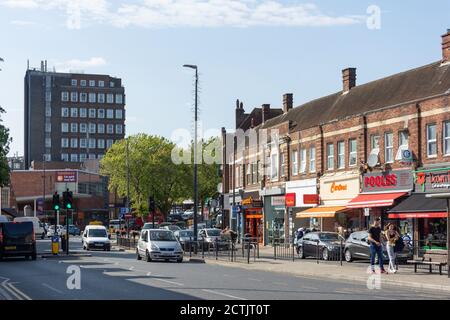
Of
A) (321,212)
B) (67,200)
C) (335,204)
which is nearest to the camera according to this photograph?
(67,200)

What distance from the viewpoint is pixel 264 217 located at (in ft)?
199

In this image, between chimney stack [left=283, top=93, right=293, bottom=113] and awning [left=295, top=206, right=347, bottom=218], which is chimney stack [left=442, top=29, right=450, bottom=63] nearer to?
awning [left=295, top=206, right=347, bottom=218]

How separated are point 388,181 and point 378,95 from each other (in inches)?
257

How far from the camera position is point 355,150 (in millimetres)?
46250

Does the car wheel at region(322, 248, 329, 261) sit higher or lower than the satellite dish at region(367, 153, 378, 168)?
lower

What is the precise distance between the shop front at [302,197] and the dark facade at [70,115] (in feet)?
350

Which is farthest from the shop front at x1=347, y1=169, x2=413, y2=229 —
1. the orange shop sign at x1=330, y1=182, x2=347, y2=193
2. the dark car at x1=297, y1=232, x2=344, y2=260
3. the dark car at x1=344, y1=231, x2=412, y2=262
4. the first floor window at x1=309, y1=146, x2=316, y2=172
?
the first floor window at x1=309, y1=146, x2=316, y2=172

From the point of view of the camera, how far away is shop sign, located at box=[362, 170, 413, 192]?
40969 millimetres

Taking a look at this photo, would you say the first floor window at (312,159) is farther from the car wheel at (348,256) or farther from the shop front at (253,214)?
the car wheel at (348,256)

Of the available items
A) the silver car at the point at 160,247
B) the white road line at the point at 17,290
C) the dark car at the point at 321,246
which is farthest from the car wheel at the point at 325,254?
the white road line at the point at 17,290

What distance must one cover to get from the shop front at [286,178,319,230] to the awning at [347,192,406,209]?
6352mm

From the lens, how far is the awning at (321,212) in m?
46.2

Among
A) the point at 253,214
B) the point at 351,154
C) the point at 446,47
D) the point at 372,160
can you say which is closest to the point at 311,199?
the point at 351,154

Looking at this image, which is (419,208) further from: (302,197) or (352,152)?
(302,197)
